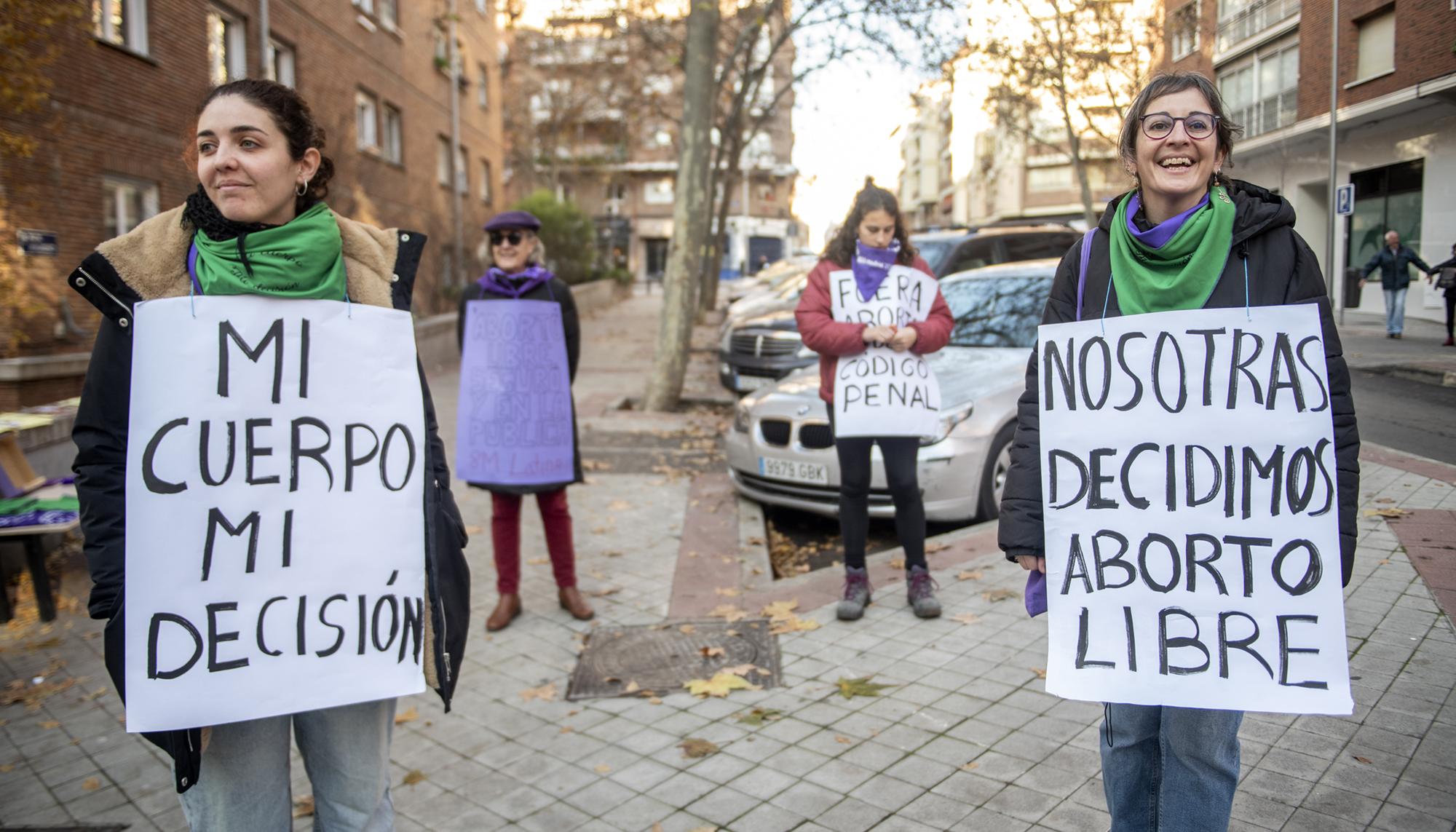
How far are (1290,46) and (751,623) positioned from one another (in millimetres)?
3270

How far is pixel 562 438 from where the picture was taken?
17.0 feet

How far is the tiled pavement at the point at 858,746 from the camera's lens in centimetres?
303

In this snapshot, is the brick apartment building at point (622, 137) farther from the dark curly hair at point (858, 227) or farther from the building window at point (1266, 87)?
the building window at point (1266, 87)

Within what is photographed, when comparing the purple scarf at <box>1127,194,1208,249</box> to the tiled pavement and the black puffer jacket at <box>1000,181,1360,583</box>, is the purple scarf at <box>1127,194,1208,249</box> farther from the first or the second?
the tiled pavement

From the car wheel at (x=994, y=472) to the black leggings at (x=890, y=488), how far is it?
1.59m

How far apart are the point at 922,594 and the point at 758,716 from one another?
4.15 feet

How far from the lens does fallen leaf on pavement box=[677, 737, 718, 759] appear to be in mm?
3611

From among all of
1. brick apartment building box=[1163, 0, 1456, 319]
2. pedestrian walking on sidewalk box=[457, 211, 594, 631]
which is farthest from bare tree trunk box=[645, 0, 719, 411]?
brick apartment building box=[1163, 0, 1456, 319]

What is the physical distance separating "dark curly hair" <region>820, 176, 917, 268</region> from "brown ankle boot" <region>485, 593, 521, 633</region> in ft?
7.58

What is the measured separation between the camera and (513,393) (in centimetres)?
525

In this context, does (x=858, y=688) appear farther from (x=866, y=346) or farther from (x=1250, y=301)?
(x=1250, y=301)

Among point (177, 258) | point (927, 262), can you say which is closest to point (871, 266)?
point (927, 262)

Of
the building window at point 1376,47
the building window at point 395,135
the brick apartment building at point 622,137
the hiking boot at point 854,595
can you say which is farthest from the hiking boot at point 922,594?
the building window at point 395,135

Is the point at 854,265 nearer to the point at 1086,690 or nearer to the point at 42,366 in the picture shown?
the point at 1086,690
